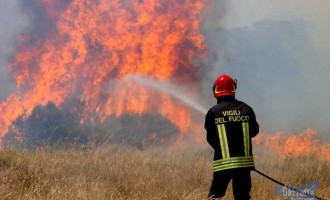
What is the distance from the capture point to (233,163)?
5.22m

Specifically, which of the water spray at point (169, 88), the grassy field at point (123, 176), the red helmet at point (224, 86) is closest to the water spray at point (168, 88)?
the water spray at point (169, 88)

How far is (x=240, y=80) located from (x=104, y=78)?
10835mm

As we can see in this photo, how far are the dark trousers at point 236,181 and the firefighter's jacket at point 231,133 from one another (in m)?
0.08

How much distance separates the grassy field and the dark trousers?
0.59 metres

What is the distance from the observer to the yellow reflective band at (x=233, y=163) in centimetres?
522

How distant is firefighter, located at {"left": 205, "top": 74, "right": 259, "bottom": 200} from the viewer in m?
5.23

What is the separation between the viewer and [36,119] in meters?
24.2

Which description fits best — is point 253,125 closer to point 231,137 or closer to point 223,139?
point 231,137

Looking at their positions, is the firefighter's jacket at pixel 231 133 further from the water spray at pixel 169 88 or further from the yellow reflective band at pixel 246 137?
the water spray at pixel 169 88

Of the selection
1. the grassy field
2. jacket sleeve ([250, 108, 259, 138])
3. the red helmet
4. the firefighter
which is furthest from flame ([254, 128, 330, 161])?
the red helmet

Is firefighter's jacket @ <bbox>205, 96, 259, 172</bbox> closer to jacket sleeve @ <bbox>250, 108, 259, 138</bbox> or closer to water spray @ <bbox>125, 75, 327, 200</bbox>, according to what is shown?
jacket sleeve @ <bbox>250, 108, 259, 138</bbox>

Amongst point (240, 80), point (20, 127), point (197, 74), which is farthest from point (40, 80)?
point (240, 80)

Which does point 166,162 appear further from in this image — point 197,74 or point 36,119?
point 36,119

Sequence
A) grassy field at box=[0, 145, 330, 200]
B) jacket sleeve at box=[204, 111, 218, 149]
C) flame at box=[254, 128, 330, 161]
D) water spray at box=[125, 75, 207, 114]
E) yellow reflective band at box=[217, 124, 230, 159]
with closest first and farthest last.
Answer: yellow reflective band at box=[217, 124, 230, 159] < jacket sleeve at box=[204, 111, 218, 149] < grassy field at box=[0, 145, 330, 200] < flame at box=[254, 128, 330, 161] < water spray at box=[125, 75, 207, 114]
